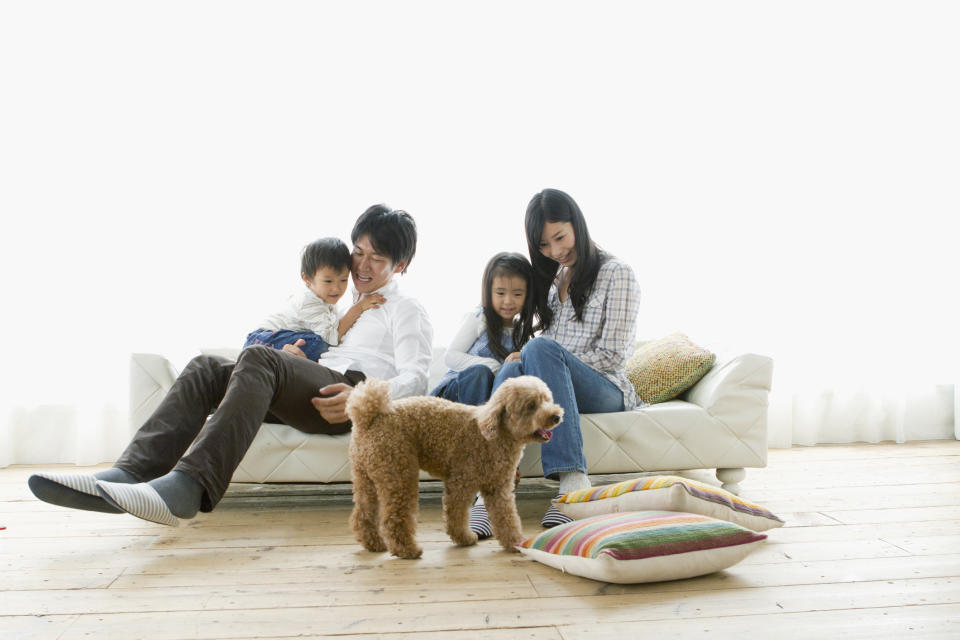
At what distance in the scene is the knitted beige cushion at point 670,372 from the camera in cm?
253

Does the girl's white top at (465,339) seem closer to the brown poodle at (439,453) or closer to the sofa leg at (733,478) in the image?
the brown poodle at (439,453)

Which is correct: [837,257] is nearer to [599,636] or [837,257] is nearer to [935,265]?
[935,265]

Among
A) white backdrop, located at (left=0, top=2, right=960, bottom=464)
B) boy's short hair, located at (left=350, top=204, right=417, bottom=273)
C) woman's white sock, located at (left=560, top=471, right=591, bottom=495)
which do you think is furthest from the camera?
white backdrop, located at (left=0, top=2, right=960, bottom=464)

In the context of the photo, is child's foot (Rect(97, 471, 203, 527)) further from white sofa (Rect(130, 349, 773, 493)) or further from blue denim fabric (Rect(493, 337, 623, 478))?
blue denim fabric (Rect(493, 337, 623, 478))

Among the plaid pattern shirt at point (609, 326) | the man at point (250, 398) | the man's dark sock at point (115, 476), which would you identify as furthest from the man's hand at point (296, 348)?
the plaid pattern shirt at point (609, 326)

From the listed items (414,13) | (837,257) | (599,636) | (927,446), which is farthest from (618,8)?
(599,636)

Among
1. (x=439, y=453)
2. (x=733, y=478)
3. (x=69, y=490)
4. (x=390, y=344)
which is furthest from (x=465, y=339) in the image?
(x=69, y=490)

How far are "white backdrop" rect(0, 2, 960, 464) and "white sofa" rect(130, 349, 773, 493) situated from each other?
2.90 ft

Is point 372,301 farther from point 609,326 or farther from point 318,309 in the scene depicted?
point 609,326

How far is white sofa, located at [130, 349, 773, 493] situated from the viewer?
220 cm

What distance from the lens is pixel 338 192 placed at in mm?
3229

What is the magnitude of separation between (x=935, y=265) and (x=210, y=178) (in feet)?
11.3

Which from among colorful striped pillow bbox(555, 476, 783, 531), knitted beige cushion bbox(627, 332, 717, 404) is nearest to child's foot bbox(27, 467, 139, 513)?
colorful striped pillow bbox(555, 476, 783, 531)

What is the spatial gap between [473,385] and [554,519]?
1.58 ft
